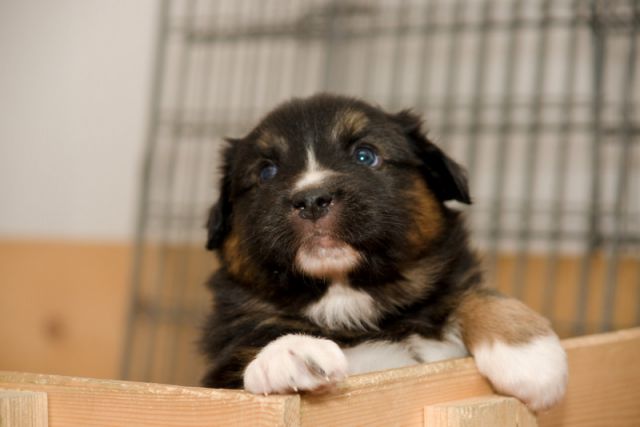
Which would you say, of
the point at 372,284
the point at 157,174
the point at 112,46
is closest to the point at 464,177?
the point at 372,284

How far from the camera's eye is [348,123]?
2861 mm

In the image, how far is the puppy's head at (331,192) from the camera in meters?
2.55

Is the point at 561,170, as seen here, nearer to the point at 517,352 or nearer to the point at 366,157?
the point at 366,157

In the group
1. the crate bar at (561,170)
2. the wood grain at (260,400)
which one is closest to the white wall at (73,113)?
the crate bar at (561,170)

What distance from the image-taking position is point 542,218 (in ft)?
15.8

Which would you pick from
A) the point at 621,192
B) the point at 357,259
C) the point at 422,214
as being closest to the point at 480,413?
the point at 357,259

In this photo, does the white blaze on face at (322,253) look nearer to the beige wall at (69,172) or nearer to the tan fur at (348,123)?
the tan fur at (348,123)

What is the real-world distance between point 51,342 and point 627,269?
3935mm

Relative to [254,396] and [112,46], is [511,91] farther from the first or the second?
[254,396]

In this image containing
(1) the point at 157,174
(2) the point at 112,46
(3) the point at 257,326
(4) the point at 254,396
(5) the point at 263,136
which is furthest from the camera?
(2) the point at 112,46

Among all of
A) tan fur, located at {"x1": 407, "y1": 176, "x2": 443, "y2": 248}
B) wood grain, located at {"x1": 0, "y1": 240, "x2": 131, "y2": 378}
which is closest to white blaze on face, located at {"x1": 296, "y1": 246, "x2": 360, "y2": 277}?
tan fur, located at {"x1": 407, "y1": 176, "x2": 443, "y2": 248}

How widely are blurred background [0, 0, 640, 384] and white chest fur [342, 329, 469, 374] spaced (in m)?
1.55

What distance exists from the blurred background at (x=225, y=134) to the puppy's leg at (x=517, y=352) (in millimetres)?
1634

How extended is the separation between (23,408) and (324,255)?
38.3 inches
